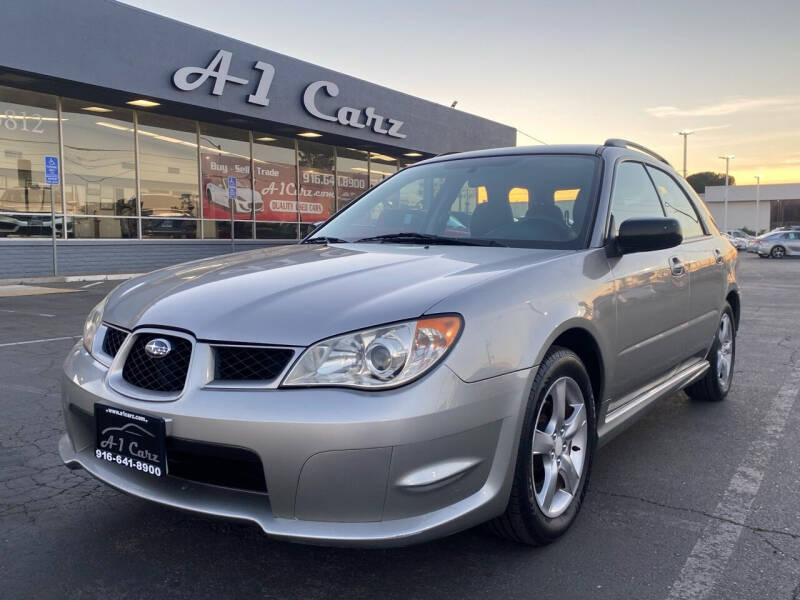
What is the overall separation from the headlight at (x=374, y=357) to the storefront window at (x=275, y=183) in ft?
62.4

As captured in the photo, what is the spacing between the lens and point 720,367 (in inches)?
189

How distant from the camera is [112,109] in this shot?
54.4ft

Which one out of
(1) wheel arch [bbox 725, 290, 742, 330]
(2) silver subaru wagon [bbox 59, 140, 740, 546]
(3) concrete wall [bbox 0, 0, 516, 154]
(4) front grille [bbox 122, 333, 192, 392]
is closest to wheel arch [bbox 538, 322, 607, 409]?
(2) silver subaru wagon [bbox 59, 140, 740, 546]

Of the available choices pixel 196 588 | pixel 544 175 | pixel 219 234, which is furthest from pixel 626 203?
pixel 219 234

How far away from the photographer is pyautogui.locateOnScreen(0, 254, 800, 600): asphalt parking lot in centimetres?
234

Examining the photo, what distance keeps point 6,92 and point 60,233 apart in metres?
3.18

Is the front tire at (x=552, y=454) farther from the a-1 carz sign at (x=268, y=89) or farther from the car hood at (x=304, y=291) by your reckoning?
the a-1 carz sign at (x=268, y=89)

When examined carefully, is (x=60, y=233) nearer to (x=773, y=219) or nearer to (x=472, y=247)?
(x=472, y=247)

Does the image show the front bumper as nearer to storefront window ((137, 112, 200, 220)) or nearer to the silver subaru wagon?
the silver subaru wagon

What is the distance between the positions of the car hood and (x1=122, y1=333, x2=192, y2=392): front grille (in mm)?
60

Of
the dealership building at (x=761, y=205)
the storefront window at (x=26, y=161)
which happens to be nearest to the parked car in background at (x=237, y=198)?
the storefront window at (x=26, y=161)

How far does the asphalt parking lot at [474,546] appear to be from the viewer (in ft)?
7.66

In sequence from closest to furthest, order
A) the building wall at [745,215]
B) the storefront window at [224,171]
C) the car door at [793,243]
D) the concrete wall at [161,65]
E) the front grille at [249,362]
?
the front grille at [249,362], the concrete wall at [161,65], the storefront window at [224,171], the car door at [793,243], the building wall at [745,215]

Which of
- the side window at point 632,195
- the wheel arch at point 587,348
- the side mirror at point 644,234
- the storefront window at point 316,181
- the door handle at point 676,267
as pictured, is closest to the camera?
the wheel arch at point 587,348
